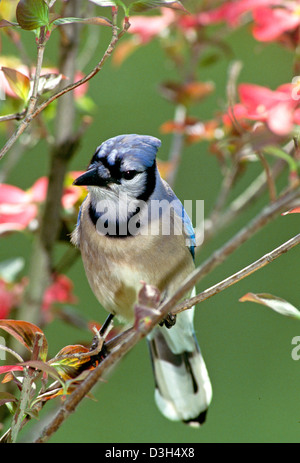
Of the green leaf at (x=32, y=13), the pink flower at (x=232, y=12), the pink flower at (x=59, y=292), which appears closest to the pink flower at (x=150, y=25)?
the pink flower at (x=232, y=12)

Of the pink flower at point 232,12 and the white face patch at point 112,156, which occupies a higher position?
the pink flower at point 232,12

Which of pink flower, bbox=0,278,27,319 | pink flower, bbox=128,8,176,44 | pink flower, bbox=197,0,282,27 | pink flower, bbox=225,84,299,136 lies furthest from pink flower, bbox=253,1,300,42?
pink flower, bbox=0,278,27,319

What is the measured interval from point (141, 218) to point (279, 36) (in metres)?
0.39

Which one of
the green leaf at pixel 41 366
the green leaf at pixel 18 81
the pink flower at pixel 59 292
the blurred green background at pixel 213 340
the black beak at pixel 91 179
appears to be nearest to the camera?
the green leaf at pixel 41 366

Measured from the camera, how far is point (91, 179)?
90 cm

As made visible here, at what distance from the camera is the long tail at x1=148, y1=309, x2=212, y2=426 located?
1181mm

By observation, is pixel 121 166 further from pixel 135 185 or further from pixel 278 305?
pixel 278 305

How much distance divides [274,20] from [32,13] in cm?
54

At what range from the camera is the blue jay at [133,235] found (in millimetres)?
943

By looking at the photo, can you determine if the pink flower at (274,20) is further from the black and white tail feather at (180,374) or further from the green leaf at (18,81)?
the black and white tail feather at (180,374)

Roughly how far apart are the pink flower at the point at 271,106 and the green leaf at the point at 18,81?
27 cm
